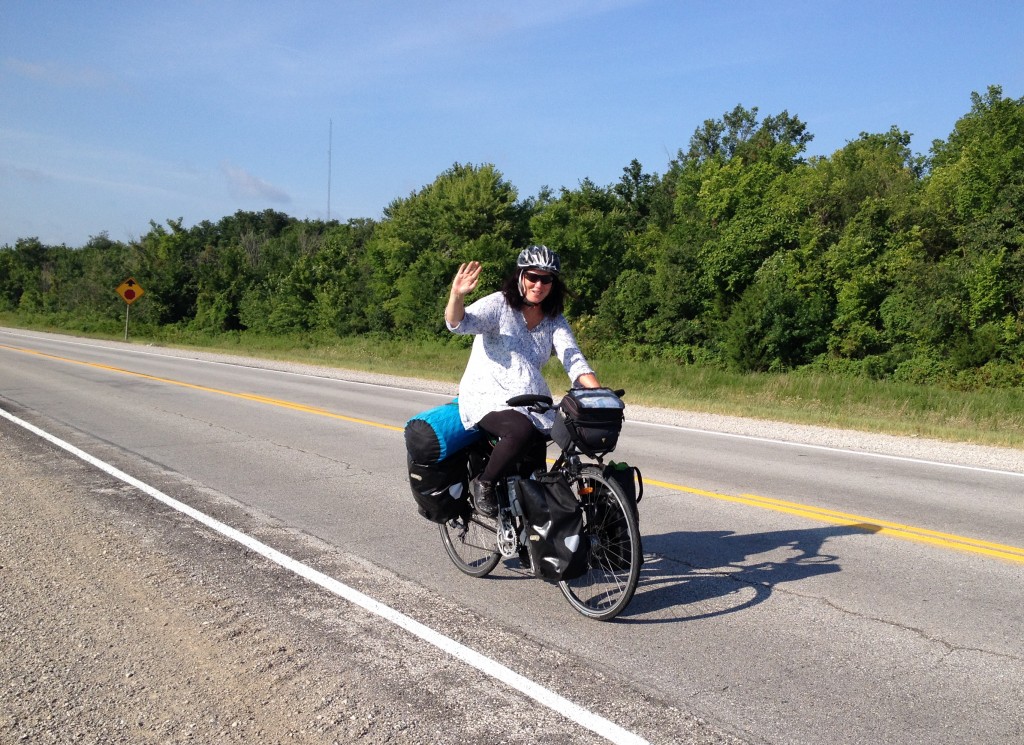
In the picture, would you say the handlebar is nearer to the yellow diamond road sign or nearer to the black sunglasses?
the black sunglasses

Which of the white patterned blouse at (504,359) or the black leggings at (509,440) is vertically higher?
the white patterned blouse at (504,359)

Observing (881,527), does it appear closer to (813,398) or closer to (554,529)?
(554,529)

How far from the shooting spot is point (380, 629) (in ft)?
15.4

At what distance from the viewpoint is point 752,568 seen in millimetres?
6004

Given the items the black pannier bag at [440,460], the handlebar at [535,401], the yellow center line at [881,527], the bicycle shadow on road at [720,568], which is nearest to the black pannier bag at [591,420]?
the handlebar at [535,401]

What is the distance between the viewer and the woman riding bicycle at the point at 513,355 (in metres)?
5.02

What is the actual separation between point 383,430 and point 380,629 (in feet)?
28.2

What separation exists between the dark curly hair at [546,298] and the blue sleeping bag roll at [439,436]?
0.76 metres

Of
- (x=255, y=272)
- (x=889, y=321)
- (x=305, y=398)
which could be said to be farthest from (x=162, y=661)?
(x=255, y=272)

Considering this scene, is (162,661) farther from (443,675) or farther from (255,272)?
(255,272)

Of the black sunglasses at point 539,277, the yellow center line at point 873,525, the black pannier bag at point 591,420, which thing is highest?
the black sunglasses at point 539,277

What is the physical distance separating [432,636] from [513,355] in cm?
167

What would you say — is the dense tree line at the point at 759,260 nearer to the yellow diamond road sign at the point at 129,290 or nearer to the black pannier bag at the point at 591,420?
the yellow diamond road sign at the point at 129,290

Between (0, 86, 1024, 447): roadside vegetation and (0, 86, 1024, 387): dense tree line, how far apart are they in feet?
0.28
